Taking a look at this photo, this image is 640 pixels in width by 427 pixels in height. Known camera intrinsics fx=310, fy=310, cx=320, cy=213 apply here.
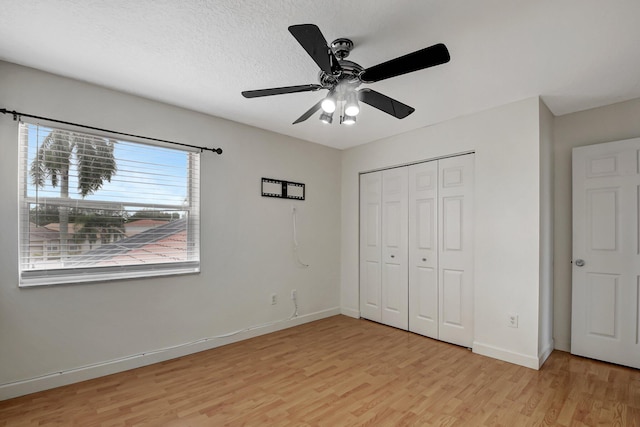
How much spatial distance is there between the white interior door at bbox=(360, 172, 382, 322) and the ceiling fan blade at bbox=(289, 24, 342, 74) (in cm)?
258

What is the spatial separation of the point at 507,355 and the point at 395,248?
5.24 feet

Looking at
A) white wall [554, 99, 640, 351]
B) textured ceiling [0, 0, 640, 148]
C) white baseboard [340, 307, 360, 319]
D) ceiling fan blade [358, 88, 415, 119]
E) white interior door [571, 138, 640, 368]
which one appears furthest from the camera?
white baseboard [340, 307, 360, 319]

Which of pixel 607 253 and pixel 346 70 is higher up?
pixel 346 70

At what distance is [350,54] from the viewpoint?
2.14 m

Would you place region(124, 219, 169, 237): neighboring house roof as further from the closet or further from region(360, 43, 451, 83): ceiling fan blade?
the closet

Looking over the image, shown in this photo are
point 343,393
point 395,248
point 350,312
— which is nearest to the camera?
point 343,393

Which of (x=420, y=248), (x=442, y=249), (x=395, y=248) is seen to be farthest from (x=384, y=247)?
(x=442, y=249)

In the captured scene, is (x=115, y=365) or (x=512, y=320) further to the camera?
(x=512, y=320)

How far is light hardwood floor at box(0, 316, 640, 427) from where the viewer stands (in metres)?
2.06

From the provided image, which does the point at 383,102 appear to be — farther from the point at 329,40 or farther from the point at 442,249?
the point at 442,249

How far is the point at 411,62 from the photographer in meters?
1.58

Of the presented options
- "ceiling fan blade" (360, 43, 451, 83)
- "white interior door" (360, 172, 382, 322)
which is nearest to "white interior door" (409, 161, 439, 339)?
"white interior door" (360, 172, 382, 322)

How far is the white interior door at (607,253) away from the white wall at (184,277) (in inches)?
109

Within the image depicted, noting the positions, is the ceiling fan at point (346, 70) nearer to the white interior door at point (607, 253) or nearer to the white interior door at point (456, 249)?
the white interior door at point (456, 249)
